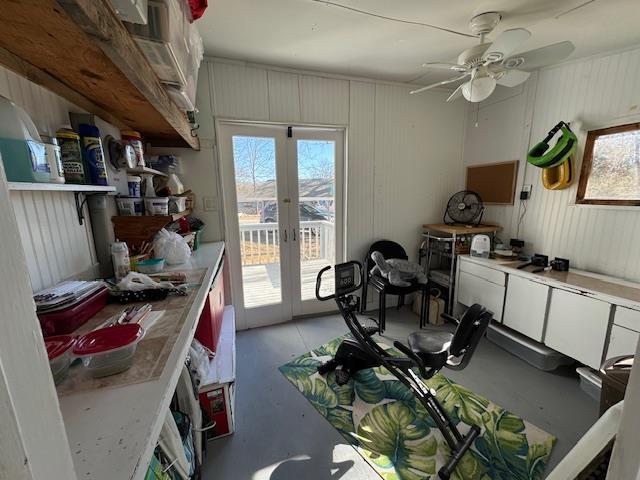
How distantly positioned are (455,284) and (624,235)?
1.32m

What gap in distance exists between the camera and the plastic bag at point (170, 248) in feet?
5.47

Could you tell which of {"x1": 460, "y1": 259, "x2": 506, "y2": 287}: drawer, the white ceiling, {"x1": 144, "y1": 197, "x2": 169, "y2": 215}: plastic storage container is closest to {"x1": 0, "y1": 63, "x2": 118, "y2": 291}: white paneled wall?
{"x1": 144, "y1": 197, "x2": 169, "y2": 215}: plastic storage container

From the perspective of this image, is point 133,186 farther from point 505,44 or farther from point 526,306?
point 526,306

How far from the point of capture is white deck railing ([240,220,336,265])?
275 centimetres

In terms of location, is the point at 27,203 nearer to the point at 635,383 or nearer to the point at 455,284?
the point at 635,383

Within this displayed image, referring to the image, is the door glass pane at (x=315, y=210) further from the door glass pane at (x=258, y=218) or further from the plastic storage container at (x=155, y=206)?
the plastic storage container at (x=155, y=206)

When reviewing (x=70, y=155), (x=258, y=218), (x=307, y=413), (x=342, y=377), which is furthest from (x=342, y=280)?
(x=70, y=155)

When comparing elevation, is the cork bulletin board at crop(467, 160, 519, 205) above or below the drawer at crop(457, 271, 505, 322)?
above

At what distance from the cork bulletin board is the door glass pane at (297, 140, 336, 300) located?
5.64 feet

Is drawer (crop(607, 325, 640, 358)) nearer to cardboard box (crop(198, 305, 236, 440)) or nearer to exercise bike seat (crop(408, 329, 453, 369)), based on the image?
exercise bike seat (crop(408, 329, 453, 369))

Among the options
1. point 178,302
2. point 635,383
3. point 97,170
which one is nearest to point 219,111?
point 97,170

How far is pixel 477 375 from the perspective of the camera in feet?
6.79

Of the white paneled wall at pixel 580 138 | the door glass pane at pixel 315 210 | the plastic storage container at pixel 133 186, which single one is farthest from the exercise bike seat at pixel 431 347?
the plastic storage container at pixel 133 186

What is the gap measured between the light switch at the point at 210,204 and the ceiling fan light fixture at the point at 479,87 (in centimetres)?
224
